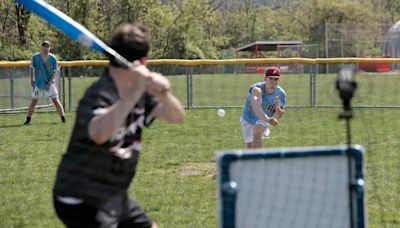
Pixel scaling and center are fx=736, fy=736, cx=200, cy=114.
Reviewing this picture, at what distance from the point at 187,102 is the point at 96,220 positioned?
15494 millimetres

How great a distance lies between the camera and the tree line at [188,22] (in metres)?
43.3

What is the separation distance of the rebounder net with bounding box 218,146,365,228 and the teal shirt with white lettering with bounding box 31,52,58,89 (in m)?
11.4

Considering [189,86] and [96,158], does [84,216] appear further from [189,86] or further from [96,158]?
[189,86]

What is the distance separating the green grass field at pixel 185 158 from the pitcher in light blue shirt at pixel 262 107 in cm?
72

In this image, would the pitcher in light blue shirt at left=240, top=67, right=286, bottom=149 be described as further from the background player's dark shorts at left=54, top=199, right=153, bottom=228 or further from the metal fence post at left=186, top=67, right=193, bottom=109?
the metal fence post at left=186, top=67, right=193, bottom=109

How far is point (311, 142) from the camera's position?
464 inches

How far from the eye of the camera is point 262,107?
29.2ft

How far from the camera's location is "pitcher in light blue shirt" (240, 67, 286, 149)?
28.2 feet

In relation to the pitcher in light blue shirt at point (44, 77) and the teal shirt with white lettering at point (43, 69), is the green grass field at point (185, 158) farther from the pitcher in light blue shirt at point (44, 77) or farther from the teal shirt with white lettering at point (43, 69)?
the teal shirt with white lettering at point (43, 69)

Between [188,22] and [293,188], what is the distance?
183 ft

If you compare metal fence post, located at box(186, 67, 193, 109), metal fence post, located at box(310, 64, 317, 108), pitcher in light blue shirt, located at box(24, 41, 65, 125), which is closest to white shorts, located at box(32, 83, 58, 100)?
pitcher in light blue shirt, located at box(24, 41, 65, 125)

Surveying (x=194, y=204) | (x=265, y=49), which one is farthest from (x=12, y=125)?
(x=265, y=49)

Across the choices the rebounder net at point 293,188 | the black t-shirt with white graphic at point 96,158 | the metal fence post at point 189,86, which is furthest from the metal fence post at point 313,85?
the black t-shirt with white graphic at point 96,158

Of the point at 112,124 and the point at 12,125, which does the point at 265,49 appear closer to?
the point at 12,125
